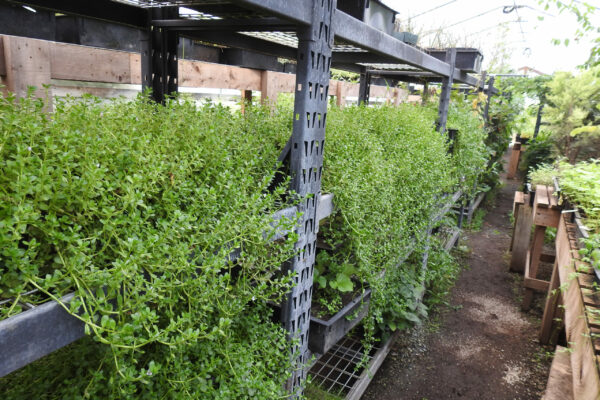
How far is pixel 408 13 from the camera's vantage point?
11625 mm

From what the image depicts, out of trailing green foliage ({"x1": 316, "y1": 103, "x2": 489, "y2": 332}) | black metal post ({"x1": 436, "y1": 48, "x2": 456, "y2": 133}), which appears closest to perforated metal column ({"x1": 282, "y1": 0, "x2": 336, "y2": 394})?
trailing green foliage ({"x1": 316, "y1": 103, "x2": 489, "y2": 332})

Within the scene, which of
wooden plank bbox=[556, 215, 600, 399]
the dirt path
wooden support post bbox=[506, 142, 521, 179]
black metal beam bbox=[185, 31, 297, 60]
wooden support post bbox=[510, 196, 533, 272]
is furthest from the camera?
wooden support post bbox=[506, 142, 521, 179]

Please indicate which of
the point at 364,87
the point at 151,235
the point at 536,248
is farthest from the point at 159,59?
the point at 536,248

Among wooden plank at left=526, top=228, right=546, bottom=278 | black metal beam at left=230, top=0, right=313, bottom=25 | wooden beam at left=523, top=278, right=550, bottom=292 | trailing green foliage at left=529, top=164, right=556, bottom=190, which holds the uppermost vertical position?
black metal beam at left=230, top=0, right=313, bottom=25

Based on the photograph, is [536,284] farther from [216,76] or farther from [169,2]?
[169,2]

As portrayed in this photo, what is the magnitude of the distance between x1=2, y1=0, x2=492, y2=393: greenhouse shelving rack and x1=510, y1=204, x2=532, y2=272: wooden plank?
3881 millimetres

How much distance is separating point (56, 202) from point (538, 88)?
10087 millimetres

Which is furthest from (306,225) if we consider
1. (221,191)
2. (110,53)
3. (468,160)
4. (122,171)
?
(468,160)

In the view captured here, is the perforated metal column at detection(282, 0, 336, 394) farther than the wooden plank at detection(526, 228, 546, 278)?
No

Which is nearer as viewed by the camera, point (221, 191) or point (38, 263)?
point (38, 263)

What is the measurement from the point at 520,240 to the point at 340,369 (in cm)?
361

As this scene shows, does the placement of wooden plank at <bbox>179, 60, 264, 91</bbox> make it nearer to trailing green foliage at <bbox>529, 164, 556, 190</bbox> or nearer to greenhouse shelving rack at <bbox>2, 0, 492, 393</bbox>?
greenhouse shelving rack at <bbox>2, 0, 492, 393</bbox>

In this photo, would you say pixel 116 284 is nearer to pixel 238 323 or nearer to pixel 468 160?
pixel 238 323

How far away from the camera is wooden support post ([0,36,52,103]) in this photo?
5.26 feet
